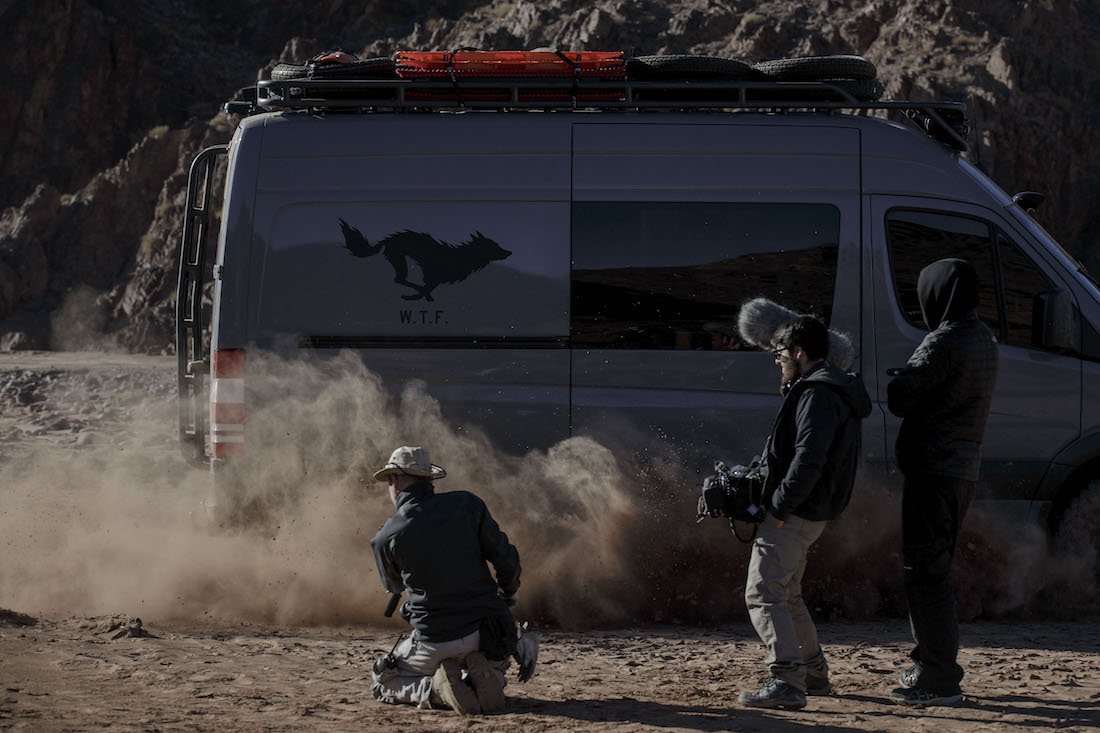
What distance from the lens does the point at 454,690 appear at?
4.80 m

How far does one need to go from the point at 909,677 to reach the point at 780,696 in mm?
627

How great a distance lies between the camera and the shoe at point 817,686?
5066mm

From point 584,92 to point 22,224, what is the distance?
2643 centimetres

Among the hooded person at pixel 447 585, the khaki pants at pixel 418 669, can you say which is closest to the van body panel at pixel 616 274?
the hooded person at pixel 447 585

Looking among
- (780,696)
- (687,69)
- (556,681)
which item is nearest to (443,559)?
(556,681)

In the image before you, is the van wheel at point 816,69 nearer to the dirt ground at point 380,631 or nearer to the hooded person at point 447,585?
the dirt ground at point 380,631

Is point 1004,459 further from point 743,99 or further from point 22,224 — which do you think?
point 22,224

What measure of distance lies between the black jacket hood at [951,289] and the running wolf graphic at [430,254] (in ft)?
7.98

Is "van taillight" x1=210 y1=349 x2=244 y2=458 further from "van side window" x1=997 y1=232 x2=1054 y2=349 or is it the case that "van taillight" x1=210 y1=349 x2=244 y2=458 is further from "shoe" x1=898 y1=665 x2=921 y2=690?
"van side window" x1=997 y1=232 x2=1054 y2=349

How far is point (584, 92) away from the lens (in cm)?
684

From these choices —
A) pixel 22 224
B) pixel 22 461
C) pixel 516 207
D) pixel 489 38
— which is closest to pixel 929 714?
pixel 516 207

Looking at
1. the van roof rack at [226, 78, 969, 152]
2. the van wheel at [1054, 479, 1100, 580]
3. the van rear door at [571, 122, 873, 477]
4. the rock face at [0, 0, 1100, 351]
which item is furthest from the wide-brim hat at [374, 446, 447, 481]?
the rock face at [0, 0, 1100, 351]

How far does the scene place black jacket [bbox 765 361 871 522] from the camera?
15.2 feet

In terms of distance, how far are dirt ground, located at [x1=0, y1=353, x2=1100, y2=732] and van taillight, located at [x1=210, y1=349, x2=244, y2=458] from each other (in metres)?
0.31
